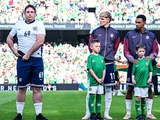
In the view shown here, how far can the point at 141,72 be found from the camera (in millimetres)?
8875

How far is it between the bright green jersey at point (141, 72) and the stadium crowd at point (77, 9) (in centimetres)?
2430

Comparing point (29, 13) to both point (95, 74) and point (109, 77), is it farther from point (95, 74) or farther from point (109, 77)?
point (109, 77)

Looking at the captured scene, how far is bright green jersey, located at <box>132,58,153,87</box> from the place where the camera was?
888 cm

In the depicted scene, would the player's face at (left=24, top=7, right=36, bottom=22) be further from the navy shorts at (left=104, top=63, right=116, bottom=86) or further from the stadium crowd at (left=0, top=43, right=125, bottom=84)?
the stadium crowd at (left=0, top=43, right=125, bottom=84)

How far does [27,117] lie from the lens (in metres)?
9.37

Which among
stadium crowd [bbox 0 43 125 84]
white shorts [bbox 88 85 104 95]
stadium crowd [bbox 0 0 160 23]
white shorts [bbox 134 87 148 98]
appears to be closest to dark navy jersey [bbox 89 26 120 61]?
white shorts [bbox 88 85 104 95]

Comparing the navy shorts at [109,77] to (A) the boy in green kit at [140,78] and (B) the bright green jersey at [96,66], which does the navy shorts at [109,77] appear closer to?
(B) the bright green jersey at [96,66]

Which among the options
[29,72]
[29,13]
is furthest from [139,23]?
[29,72]

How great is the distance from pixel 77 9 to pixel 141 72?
2542 cm

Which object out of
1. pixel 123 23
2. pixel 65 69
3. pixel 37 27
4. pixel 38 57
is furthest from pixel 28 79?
pixel 123 23

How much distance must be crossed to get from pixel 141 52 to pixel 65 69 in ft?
69.7

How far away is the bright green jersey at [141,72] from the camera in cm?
888

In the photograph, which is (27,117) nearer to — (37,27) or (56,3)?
(37,27)

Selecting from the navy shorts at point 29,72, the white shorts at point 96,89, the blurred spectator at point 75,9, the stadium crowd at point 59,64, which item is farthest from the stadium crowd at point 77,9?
the white shorts at point 96,89
